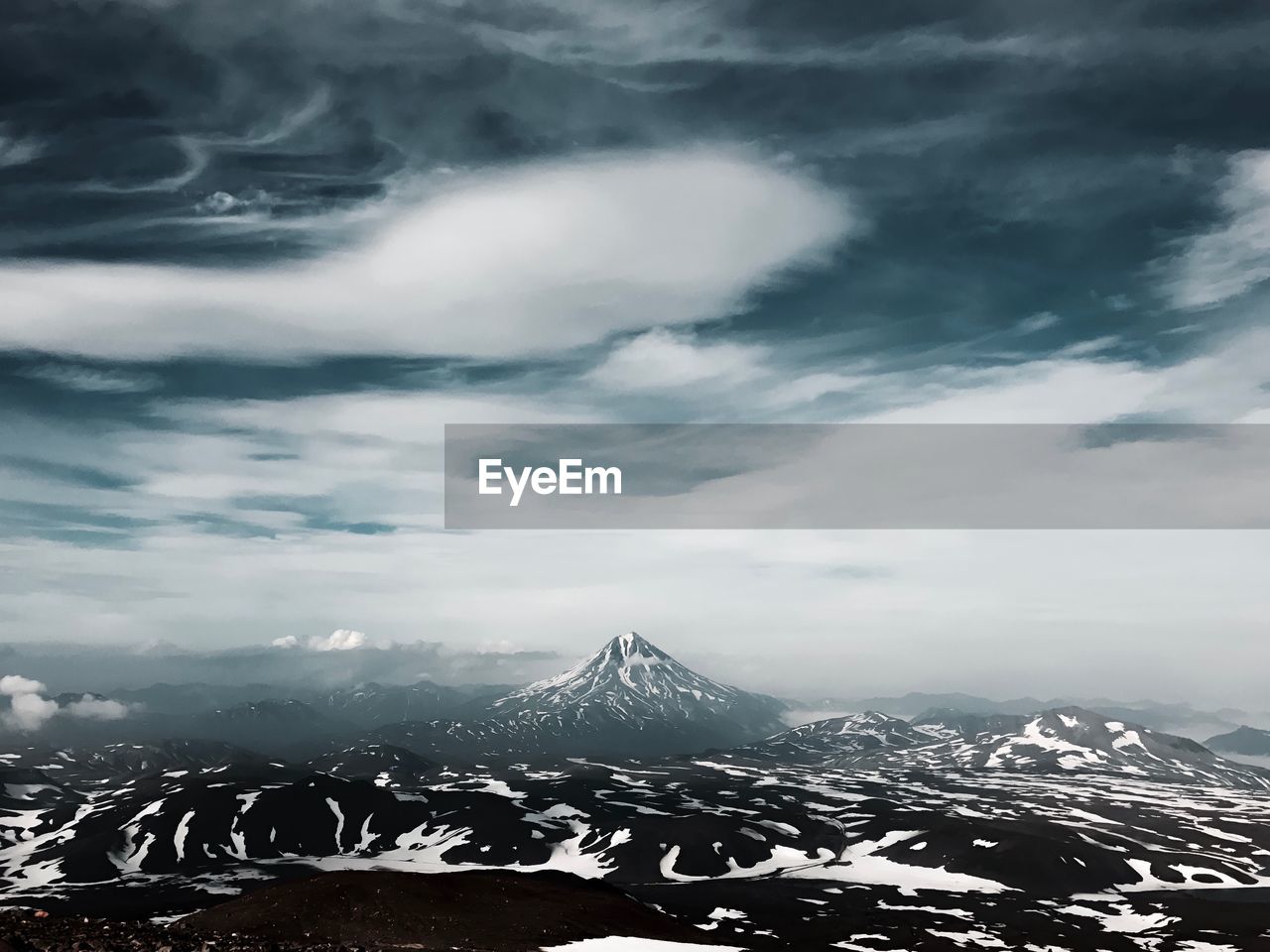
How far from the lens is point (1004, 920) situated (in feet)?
613

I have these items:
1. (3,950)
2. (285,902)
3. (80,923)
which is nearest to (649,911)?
(285,902)

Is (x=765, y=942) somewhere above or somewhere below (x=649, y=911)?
below

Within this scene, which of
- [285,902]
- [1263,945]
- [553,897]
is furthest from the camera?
[1263,945]

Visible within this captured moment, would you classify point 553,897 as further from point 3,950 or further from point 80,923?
point 3,950

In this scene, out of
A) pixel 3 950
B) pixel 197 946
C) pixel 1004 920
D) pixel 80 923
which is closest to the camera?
pixel 3 950

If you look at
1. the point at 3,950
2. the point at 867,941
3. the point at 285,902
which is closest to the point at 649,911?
the point at 285,902

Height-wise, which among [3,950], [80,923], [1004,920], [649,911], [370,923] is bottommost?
[1004,920]

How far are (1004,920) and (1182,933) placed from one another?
34485 millimetres

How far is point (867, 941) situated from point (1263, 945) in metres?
77.7

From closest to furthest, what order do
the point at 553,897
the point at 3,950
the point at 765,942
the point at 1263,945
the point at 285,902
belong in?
the point at 3,950
the point at 285,902
the point at 553,897
the point at 765,942
the point at 1263,945

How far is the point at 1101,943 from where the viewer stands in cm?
16438

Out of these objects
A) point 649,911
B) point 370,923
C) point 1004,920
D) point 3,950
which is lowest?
point 1004,920

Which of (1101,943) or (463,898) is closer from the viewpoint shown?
(463,898)

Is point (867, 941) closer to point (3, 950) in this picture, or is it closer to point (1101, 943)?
point (1101, 943)
